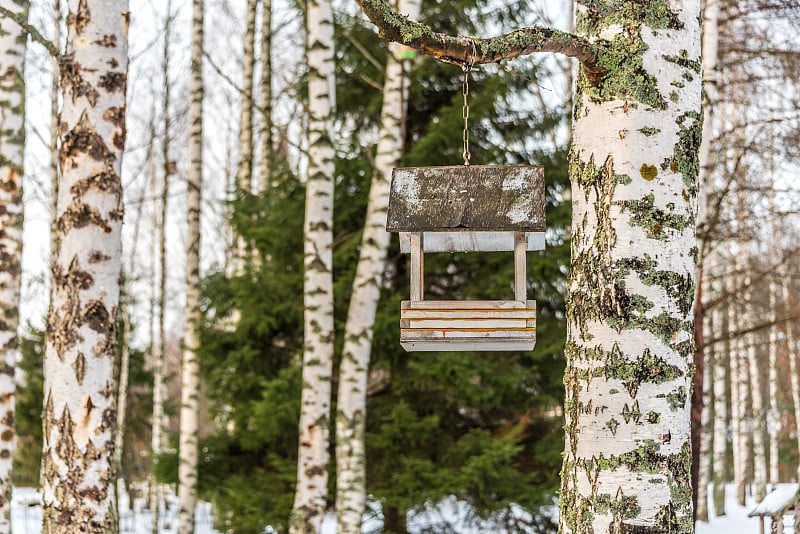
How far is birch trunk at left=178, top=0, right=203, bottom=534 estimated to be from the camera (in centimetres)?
929

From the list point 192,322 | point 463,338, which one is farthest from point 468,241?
point 192,322

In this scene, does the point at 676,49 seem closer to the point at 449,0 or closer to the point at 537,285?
the point at 537,285

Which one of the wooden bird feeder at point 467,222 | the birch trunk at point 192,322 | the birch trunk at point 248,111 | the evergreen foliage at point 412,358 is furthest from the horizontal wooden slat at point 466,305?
the birch trunk at point 248,111

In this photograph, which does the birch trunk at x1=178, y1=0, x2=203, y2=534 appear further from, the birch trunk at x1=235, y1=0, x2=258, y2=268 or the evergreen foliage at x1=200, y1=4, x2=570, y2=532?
the birch trunk at x1=235, y1=0, x2=258, y2=268

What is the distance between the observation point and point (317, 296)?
719 centimetres

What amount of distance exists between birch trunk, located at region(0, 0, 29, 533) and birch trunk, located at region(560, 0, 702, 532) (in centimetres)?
557

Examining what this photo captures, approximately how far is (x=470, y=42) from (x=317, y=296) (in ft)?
15.3

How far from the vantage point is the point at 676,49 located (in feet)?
9.74

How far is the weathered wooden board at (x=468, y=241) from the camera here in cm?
338

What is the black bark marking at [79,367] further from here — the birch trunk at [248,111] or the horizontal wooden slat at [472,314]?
the birch trunk at [248,111]

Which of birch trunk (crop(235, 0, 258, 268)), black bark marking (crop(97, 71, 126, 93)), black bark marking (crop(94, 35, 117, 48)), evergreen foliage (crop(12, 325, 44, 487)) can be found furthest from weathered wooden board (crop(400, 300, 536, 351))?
evergreen foliage (crop(12, 325, 44, 487))

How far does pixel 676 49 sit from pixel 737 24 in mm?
13125

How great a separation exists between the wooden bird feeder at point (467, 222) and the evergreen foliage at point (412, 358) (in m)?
4.80

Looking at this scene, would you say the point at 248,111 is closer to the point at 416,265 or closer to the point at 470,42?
the point at 416,265
